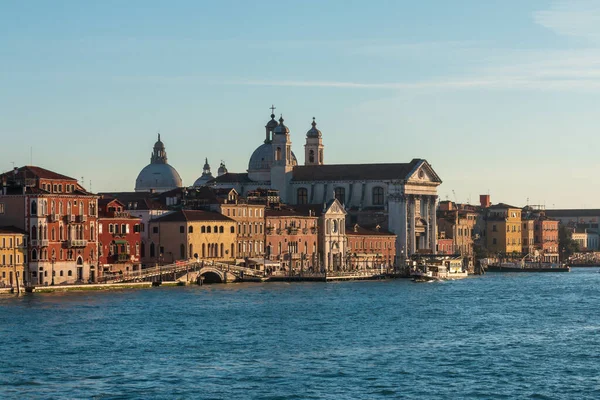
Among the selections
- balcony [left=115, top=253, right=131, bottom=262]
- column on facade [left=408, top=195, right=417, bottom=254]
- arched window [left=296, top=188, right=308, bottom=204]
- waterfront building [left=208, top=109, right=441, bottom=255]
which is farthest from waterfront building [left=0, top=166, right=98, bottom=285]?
arched window [left=296, top=188, right=308, bottom=204]

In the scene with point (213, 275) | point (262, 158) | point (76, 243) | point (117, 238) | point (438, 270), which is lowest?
point (438, 270)

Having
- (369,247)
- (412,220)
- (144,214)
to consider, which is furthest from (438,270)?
(144,214)

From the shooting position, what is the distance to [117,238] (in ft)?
275

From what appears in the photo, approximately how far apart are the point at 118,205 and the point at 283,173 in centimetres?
3495

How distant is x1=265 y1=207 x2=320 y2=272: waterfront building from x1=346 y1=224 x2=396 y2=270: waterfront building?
4.16 metres

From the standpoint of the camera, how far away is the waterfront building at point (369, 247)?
354 ft

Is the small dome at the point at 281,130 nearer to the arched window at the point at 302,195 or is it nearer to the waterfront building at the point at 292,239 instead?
the arched window at the point at 302,195

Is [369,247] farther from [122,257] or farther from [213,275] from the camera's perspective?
[122,257]

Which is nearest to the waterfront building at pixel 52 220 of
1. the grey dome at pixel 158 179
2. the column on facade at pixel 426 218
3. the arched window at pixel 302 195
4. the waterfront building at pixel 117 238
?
the waterfront building at pixel 117 238

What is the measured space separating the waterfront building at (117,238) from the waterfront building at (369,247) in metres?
24.6

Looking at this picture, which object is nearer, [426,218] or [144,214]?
[144,214]

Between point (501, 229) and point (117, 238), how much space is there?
68.2 metres

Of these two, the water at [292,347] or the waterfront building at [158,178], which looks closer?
the water at [292,347]

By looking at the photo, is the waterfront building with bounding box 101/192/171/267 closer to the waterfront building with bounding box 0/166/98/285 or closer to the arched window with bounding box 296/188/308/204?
the waterfront building with bounding box 0/166/98/285
